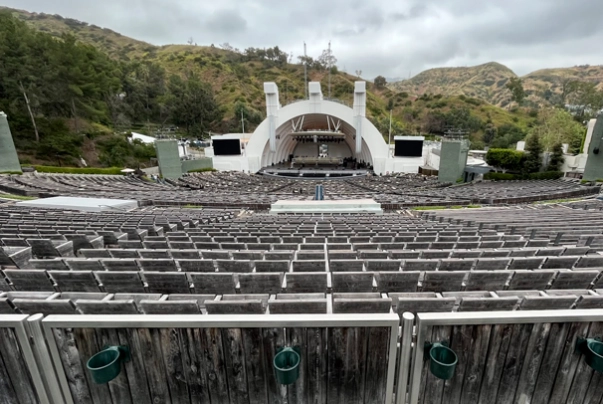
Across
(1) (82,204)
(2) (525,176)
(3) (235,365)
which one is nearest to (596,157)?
(2) (525,176)

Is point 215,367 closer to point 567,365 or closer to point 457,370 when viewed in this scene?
point 457,370

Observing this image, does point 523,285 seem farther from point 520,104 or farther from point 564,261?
point 520,104

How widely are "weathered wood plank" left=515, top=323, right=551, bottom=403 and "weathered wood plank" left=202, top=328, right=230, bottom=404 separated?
7.86 feet

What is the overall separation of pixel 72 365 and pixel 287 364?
166 cm

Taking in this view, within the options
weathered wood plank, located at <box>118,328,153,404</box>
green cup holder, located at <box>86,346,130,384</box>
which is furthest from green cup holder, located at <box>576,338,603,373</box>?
green cup holder, located at <box>86,346,130,384</box>

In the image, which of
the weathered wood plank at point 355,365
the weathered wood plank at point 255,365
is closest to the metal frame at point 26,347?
the weathered wood plank at point 255,365

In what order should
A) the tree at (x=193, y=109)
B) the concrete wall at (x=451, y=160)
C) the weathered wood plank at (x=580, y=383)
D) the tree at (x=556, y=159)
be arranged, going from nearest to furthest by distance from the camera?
the weathered wood plank at (x=580, y=383)
the tree at (x=556, y=159)
the concrete wall at (x=451, y=160)
the tree at (x=193, y=109)

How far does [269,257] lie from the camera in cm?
486

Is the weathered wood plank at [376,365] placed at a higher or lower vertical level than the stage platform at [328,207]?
higher

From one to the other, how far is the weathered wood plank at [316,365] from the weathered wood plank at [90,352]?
5.25 ft

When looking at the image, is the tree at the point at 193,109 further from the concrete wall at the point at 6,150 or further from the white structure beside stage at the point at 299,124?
the concrete wall at the point at 6,150

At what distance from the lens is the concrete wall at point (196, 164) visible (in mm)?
38000

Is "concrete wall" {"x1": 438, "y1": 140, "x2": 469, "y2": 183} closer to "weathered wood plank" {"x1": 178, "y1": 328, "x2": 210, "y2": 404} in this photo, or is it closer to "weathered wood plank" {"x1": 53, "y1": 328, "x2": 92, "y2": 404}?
"weathered wood plank" {"x1": 178, "y1": 328, "x2": 210, "y2": 404}

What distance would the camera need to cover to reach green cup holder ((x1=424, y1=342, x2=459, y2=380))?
1928mm
